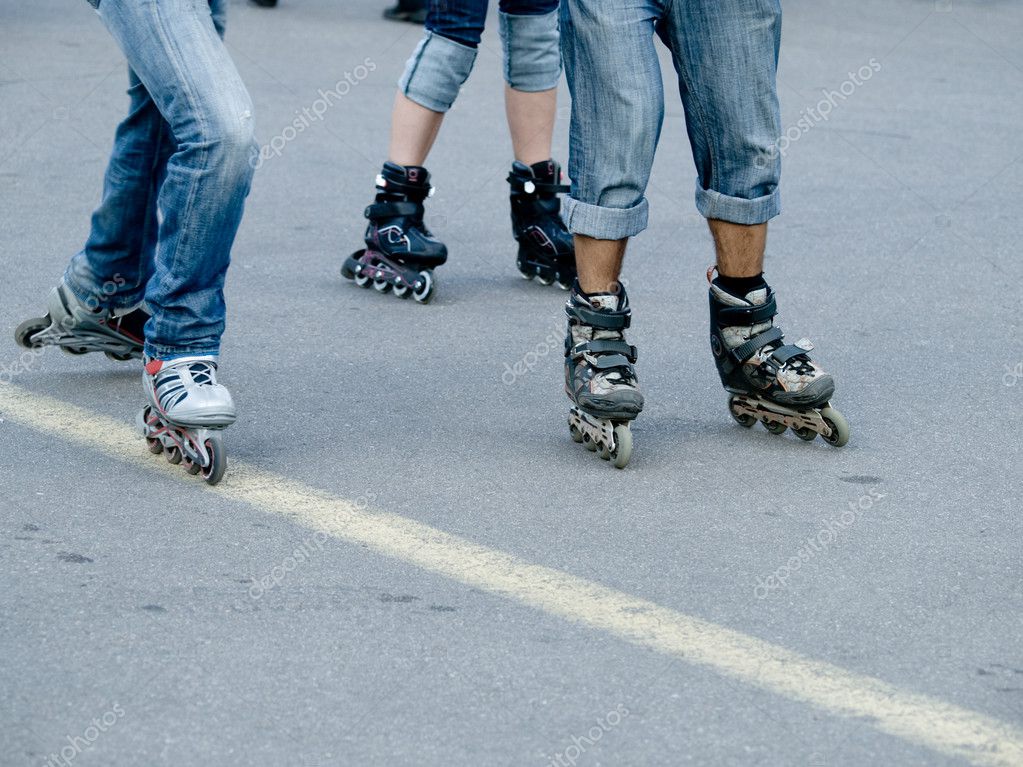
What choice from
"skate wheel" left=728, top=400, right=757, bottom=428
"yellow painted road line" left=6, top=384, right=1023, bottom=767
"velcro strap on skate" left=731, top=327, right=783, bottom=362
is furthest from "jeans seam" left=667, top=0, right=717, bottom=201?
"yellow painted road line" left=6, top=384, right=1023, bottom=767

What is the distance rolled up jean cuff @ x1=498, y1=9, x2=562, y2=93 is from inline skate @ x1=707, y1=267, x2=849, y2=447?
5.12 feet

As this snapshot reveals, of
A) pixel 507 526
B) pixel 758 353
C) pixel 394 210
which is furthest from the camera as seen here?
pixel 394 210

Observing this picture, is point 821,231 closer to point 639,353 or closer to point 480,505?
point 639,353

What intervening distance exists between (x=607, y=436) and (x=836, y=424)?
57cm

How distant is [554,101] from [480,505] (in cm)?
235

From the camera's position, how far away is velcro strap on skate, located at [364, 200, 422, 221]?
5148mm

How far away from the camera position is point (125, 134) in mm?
4000

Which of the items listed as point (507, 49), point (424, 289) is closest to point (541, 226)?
point (424, 289)

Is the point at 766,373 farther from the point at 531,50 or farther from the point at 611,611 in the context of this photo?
the point at 531,50

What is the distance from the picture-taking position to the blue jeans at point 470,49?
16.6 feet

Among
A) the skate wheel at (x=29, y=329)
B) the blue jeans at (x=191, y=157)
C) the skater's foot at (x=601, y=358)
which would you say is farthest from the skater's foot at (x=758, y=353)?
the skate wheel at (x=29, y=329)

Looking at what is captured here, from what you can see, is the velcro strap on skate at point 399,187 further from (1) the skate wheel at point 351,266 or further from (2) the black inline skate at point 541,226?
(2) the black inline skate at point 541,226

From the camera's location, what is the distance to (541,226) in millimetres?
5270

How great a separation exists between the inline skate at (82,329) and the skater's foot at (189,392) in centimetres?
59
